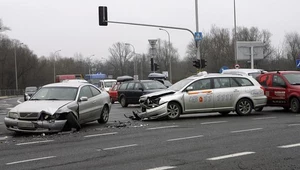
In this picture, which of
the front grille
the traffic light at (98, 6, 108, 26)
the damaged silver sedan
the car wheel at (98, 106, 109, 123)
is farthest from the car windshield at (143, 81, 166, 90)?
the front grille

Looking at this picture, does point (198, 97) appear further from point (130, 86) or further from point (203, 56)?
point (203, 56)

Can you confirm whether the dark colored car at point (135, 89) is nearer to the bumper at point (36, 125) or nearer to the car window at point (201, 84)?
the car window at point (201, 84)

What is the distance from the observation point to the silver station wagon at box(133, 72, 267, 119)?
1373cm

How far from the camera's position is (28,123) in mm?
10570

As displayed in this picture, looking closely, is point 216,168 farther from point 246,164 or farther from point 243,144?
point 243,144

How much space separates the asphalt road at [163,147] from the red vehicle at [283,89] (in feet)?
9.96

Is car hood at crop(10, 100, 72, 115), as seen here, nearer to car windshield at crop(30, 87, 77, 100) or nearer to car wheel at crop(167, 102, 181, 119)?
car windshield at crop(30, 87, 77, 100)

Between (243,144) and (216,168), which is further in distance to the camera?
(243,144)

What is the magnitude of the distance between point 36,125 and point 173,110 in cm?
512

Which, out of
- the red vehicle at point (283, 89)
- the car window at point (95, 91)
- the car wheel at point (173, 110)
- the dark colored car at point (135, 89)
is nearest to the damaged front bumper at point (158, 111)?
the car wheel at point (173, 110)

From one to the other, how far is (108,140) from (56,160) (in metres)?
2.45

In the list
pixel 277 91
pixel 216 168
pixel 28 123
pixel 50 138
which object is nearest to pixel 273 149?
pixel 216 168

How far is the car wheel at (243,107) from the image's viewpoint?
572 inches

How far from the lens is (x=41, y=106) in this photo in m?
10.9
